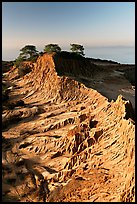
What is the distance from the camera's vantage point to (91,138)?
17.9m

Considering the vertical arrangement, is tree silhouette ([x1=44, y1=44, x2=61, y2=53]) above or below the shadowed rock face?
above

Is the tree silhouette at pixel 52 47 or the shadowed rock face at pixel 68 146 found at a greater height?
the tree silhouette at pixel 52 47

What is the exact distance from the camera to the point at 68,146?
64.2ft

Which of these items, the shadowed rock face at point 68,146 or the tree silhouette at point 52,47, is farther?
the tree silhouette at point 52,47

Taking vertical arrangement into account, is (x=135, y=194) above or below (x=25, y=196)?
above

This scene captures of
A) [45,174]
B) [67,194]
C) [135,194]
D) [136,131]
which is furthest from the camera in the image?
[45,174]

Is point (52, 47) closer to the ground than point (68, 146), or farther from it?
farther from it

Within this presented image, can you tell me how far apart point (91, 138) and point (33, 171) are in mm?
4580

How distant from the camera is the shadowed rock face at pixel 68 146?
45.0 feet

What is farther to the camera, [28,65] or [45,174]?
[28,65]

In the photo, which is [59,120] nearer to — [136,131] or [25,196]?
[25,196]

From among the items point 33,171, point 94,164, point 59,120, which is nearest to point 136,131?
point 94,164

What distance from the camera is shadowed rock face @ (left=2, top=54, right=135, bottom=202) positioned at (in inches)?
539

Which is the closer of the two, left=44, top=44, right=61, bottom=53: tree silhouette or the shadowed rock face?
the shadowed rock face
